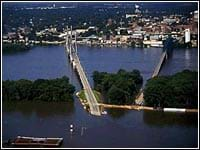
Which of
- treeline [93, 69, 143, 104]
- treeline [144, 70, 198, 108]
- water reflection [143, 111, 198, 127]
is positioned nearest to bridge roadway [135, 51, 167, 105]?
treeline [93, 69, 143, 104]

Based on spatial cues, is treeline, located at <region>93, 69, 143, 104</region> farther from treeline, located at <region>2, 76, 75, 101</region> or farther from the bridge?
treeline, located at <region>2, 76, 75, 101</region>

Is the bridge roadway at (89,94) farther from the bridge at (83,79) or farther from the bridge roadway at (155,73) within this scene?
the bridge roadway at (155,73)

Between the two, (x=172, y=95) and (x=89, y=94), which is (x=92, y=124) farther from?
(x=89, y=94)

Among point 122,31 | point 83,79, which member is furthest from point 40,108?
point 122,31

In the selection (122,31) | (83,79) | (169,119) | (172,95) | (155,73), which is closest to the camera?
(169,119)

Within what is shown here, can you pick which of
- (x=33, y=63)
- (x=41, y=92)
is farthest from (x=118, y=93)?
(x=33, y=63)

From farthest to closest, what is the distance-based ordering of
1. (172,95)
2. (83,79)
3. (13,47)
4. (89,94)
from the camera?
(13,47) < (83,79) < (89,94) < (172,95)

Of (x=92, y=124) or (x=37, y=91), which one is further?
(x=37, y=91)
